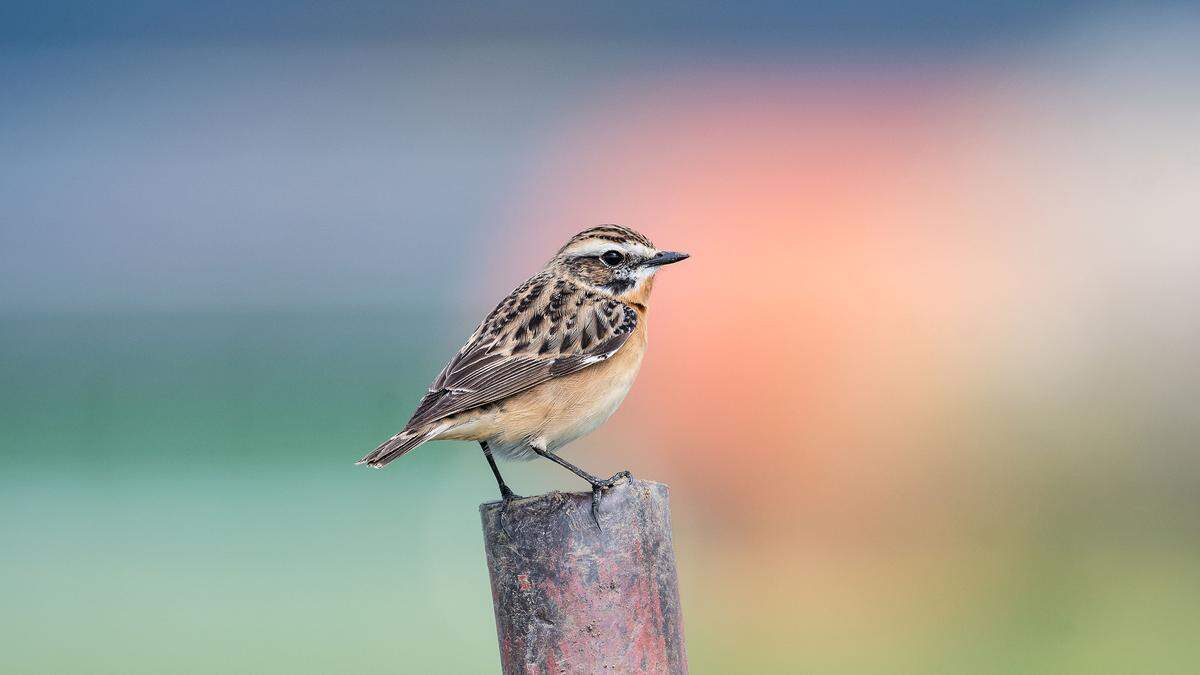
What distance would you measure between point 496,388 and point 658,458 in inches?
468

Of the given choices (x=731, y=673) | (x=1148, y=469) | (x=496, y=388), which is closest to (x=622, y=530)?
(x=496, y=388)

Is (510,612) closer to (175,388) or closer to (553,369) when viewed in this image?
(553,369)

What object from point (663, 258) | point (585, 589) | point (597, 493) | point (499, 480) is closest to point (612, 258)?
point (663, 258)

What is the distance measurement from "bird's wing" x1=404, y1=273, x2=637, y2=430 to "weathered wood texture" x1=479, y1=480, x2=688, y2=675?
3.48ft

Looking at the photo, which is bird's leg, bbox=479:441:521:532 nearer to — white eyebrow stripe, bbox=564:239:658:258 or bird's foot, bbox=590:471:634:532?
bird's foot, bbox=590:471:634:532

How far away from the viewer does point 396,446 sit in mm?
4762

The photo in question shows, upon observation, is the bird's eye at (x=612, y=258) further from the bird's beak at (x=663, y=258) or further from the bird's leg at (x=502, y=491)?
the bird's leg at (x=502, y=491)

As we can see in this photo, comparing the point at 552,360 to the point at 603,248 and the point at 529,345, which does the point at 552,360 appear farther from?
the point at 603,248

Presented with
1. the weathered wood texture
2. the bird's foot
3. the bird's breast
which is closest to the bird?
the bird's breast

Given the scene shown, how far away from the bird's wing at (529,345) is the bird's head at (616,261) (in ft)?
0.31

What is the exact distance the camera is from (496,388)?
515 centimetres

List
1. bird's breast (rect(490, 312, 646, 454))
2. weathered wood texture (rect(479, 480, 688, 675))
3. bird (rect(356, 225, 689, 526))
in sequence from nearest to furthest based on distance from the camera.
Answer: weathered wood texture (rect(479, 480, 688, 675))
bird (rect(356, 225, 689, 526))
bird's breast (rect(490, 312, 646, 454))

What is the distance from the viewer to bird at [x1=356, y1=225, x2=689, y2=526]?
202 inches

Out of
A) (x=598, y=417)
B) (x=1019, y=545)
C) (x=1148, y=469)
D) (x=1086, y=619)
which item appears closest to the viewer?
(x=598, y=417)
